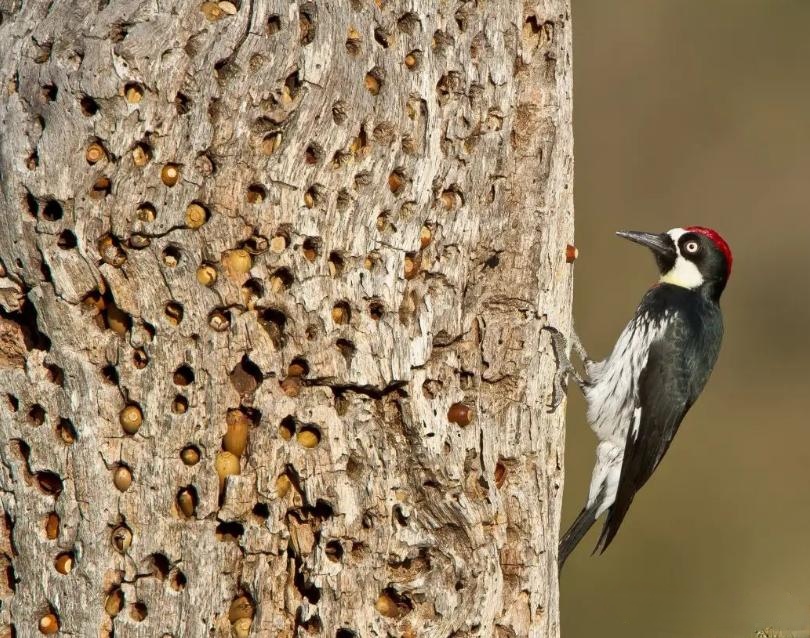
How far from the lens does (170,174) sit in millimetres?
3162

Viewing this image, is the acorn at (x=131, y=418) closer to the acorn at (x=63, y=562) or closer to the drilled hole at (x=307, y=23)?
the acorn at (x=63, y=562)

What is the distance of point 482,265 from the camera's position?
356 centimetres

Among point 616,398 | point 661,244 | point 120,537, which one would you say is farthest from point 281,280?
point 661,244

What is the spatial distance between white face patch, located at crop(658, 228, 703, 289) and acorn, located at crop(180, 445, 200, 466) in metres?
2.94

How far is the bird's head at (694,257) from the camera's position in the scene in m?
→ 5.45

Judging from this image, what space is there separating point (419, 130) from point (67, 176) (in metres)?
0.94

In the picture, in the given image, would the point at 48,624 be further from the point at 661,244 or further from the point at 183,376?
the point at 661,244

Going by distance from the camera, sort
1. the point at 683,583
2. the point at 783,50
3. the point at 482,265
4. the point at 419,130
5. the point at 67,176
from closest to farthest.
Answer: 1. the point at 67,176
2. the point at 419,130
3. the point at 482,265
4. the point at 683,583
5. the point at 783,50

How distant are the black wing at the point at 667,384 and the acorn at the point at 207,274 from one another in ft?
8.03

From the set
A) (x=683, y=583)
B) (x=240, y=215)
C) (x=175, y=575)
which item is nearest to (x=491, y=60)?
(x=240, y=215)

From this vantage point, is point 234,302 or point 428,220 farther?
point 428,220

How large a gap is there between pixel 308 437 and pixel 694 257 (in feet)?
9.02

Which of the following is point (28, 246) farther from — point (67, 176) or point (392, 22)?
point (392, 22)

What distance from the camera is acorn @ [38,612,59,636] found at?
3.31m
